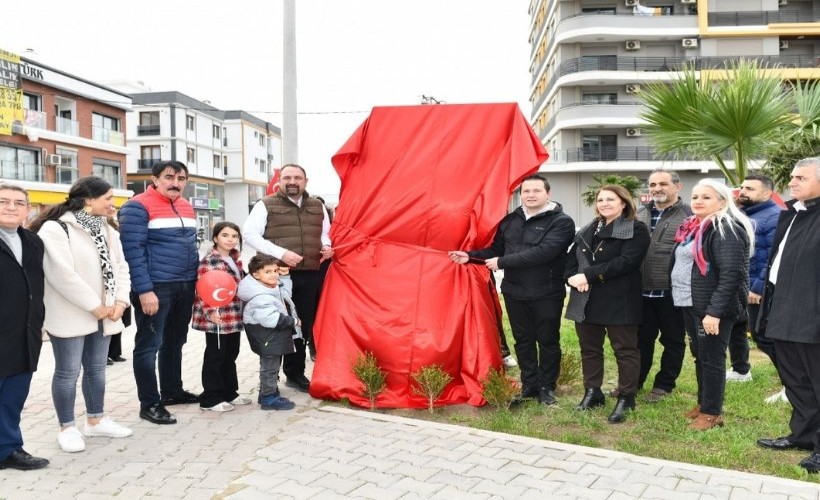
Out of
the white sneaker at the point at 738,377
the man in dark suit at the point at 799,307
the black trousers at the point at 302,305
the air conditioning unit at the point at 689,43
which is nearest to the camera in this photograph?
the man in dark suit at the point at 799,307

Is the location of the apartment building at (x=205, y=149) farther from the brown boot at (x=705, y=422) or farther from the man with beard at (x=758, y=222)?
the brown boot at (x=705, y=422)

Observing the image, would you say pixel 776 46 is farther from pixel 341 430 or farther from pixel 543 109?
pixel 341 430

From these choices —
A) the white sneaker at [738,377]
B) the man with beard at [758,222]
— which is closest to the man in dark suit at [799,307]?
the man with beard at [758,222]

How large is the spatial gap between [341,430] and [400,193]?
209 centimetres

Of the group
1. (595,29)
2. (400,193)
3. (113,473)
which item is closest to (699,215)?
(400,193)

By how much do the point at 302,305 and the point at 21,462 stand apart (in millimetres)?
2668

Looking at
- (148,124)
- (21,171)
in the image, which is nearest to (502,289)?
(21,171)

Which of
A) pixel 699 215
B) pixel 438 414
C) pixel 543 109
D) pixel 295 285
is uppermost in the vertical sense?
pixel 543 109

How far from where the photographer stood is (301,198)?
243 inches

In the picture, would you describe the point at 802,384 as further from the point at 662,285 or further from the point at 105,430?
the point at 105,430

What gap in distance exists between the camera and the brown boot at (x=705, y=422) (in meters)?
4.95

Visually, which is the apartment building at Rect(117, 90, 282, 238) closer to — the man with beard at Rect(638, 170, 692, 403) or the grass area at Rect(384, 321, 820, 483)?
the man with beard at Rect(638, 170, 692, 403)

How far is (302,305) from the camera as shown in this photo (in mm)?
6301

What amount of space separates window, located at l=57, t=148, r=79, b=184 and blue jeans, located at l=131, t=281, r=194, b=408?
109 ft
